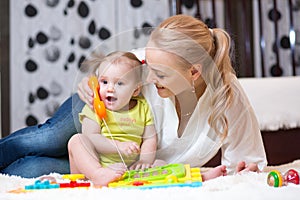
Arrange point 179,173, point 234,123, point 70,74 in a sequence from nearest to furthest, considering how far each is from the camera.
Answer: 1. point 179,173
2. point 234,123
3. point 70,74

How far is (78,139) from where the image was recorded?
1.12 m

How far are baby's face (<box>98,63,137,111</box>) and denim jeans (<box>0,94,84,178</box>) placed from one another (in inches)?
23.5

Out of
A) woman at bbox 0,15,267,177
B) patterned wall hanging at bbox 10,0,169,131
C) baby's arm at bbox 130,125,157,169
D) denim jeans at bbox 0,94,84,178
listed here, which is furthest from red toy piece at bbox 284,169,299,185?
patterned wall hanging at bbox 10,0,169,131

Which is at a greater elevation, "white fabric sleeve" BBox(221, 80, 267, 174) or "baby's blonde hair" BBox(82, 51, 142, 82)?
"baby's blonde hair" BBox(82, 51, 142, 82)

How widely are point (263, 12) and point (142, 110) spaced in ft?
8.40

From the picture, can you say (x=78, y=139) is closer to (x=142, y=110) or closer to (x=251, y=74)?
(x=142, y=110)

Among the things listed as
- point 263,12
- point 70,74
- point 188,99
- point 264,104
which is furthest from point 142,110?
point 263,12

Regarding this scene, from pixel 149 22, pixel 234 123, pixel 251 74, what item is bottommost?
pixel 234 123

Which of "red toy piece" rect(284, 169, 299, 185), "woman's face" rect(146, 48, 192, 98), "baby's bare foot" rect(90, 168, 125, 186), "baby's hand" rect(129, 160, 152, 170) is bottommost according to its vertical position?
"red toy piece" rect(284, 169, 299, 185)

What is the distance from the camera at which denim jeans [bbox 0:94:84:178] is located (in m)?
1.64

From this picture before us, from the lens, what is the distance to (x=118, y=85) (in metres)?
1.04

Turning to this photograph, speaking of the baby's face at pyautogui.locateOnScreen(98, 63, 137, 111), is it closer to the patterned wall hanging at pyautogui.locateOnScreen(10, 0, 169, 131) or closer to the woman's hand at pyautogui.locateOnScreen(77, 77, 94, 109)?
the woman's hand at pyautogui.locateOnScreen(77, 77, 94, 109)

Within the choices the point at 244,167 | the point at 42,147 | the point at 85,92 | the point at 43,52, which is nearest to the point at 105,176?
the point at 85,92

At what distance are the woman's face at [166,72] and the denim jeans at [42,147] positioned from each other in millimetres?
626
